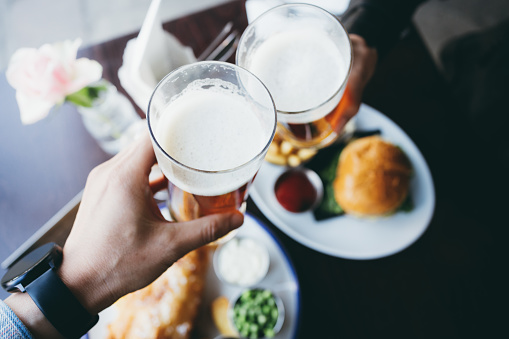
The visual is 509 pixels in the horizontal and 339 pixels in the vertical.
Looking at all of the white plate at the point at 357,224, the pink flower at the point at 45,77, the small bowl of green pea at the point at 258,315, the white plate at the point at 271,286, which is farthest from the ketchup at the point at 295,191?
the pink flower at the point at 45,77

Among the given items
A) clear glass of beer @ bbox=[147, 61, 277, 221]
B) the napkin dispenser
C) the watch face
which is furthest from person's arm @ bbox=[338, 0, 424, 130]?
the watch face

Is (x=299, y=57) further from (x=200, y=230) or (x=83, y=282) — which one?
(x=83, y=282)

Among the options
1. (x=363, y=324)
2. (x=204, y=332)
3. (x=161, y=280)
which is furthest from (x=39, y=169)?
(x=363, y=324)

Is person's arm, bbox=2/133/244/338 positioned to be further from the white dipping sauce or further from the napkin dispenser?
the white dipping sauce

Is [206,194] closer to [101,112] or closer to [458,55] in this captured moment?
[101,112]

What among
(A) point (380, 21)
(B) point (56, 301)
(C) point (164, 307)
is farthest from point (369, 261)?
(B) point (56, 301)

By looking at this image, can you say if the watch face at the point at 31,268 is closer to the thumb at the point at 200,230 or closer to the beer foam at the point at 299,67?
the thumb at the point at 200,230
